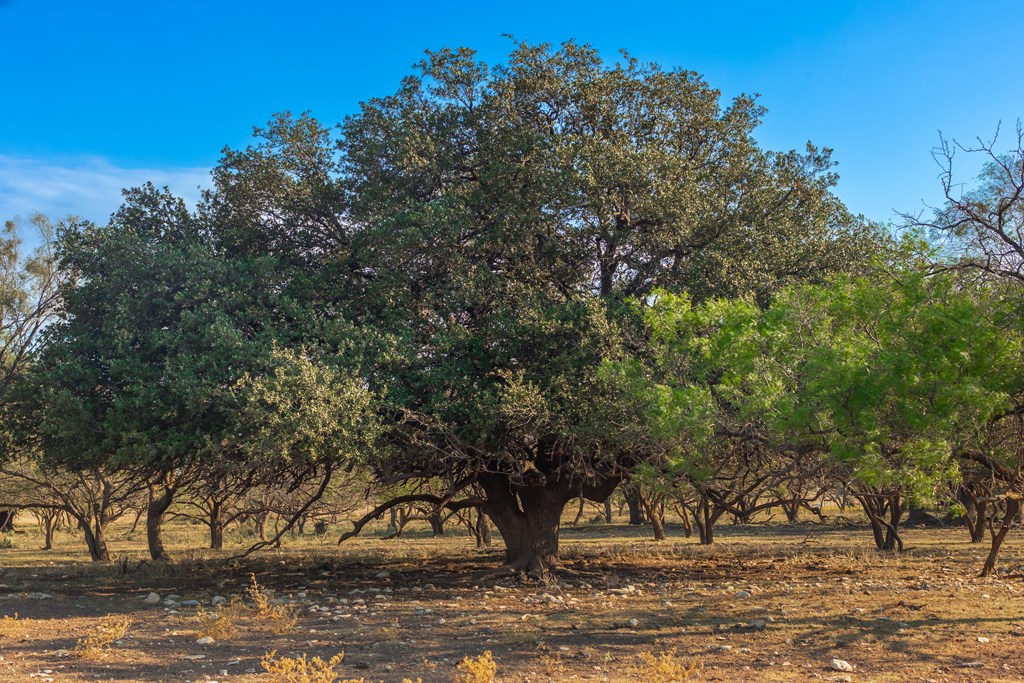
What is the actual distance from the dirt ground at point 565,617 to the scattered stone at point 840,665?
0.31ft

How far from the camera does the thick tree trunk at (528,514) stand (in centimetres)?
2153

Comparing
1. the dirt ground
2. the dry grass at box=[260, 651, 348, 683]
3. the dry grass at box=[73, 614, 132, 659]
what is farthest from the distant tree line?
the dry grass at box=[260, 651, 348, 683]

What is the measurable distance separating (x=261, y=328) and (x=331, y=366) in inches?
110

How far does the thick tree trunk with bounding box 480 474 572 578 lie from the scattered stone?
11.5 meters

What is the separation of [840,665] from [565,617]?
18.3 ft

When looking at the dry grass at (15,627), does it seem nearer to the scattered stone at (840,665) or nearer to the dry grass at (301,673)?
the dry grass at (301,673)

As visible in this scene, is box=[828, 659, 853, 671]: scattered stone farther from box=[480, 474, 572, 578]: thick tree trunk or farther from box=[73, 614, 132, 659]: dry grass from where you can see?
box=[480, 474, 572, 578]: thick tree trunk

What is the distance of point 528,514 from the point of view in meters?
21.7

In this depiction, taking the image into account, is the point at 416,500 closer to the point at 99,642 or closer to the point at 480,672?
the point at 99,642

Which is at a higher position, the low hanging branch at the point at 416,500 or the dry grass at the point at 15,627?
the low hanging branch at the point at 416,500

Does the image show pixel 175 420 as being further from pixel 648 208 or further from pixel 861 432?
pixel 861 432

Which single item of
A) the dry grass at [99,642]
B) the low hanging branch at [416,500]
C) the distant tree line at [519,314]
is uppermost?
the distant tree line at [519,314]

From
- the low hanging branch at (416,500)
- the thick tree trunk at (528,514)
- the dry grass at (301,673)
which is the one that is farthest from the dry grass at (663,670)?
the low hanging branch at (416,500)

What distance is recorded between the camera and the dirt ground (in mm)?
10453
